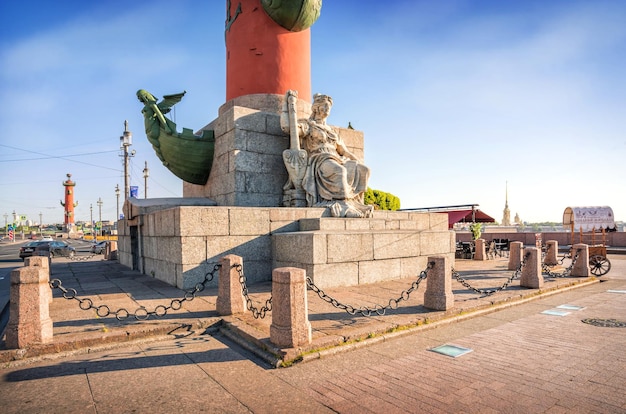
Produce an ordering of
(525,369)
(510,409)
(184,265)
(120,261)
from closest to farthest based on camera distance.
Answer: (510,409)
(525,369)
(184,265)
(120,261)

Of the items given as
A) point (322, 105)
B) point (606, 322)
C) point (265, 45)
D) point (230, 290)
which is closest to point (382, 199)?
point (265, 45)

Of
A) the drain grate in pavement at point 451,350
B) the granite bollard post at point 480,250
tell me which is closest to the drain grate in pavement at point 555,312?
the drain grate in pavement at point 451,350

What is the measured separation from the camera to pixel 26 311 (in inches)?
163

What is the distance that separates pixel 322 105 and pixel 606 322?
24.0 ft

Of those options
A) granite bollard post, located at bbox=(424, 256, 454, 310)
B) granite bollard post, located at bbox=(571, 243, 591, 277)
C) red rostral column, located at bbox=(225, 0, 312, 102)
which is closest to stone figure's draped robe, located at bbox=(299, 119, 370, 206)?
red rostral column, located at bbox=(225, 0, 312, 102)

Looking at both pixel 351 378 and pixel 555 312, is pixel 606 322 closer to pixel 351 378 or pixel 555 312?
pixel 555 312

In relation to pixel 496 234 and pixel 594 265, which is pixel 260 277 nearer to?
pixel 594 265

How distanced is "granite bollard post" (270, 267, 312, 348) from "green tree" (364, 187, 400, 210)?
18112 mm

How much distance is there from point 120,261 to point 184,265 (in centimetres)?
734

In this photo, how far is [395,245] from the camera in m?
8.66

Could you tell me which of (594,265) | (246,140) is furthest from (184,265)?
(594,265)

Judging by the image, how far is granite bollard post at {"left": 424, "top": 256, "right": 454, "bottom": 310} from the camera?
569 cm

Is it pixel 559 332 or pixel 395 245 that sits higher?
pixel 395 245

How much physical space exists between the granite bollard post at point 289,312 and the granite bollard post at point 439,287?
7.78ft
